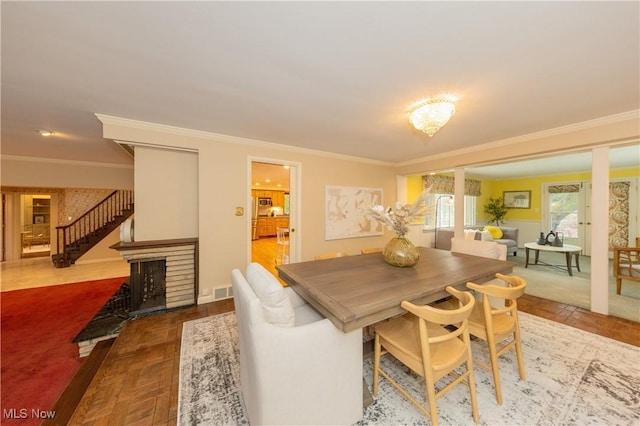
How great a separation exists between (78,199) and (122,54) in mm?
6495

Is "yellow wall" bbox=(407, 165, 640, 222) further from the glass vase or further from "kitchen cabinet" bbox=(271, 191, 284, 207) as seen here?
"kitchen cabinet" bbox=(271, 191, 284, 207)

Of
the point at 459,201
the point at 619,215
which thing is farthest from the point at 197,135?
the point at 619,215

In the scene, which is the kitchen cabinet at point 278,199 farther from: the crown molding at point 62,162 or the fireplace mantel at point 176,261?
the fireplace mantel at point 176,261

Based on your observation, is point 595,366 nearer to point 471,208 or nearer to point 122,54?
point 122,54

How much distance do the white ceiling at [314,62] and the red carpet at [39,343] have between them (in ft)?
7.96

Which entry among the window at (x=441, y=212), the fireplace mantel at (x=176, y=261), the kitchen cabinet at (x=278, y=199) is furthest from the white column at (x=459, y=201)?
the kitchen cabinet at (x=278, y=199)

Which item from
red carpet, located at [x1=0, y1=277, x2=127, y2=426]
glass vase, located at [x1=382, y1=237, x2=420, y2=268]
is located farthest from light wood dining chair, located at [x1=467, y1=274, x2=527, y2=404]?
red carpet, located at [x1=0, y1=277, x2=127, y2=426]

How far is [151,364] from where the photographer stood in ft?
6.08

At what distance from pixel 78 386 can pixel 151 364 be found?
513 millimetres

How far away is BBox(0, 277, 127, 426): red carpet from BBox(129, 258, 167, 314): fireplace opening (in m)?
0.63

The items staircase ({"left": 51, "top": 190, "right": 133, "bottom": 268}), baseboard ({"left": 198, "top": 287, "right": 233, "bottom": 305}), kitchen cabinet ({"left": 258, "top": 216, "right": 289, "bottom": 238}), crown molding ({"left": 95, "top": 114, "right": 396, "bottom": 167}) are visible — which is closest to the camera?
crown molding ({"left": 95, "top": 114, "right": 396, "bottom": 167})

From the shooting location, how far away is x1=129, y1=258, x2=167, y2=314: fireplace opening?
275cm

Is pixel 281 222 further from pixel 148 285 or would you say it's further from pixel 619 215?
pixel 619 215

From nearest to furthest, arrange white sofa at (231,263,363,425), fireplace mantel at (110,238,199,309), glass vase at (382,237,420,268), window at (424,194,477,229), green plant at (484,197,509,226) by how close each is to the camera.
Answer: white sofa at (231,263,363,425) → glass vase at (382,237,420,268) → fireplace mantel at (110,238,199,309) → window at (424,194,477,229) → green plant at (484,197,509,226)
